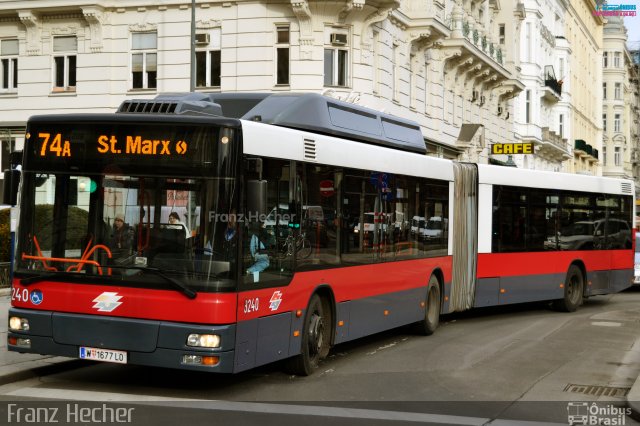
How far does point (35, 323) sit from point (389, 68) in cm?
2218

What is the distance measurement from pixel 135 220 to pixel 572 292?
42.0ft

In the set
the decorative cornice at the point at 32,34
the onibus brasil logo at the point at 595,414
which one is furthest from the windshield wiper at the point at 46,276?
the decorative cornice at the point at 32,34

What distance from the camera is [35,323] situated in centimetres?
923

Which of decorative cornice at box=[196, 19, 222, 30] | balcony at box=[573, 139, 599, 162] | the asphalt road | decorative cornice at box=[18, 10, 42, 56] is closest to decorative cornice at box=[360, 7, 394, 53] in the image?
decorative cornice at box=[196, 19, 222, 30]

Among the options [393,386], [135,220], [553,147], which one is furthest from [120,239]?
[553,147]

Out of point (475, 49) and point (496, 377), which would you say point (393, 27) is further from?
point (496, 377)

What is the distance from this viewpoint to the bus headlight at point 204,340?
343 inches

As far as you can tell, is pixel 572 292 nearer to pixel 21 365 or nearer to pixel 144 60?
pixel 21 365

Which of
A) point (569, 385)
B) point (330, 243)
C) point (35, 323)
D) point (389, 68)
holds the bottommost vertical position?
point (569, 385)

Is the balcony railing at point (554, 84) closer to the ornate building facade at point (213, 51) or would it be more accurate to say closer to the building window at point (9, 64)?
the ornate building facade at point (213, 51)

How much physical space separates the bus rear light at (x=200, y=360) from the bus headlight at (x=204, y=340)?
0.10m

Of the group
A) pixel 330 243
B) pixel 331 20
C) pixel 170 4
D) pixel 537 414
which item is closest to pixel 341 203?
pixel 330 243

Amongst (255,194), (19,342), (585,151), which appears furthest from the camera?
(585,151)

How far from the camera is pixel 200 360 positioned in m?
8.73
